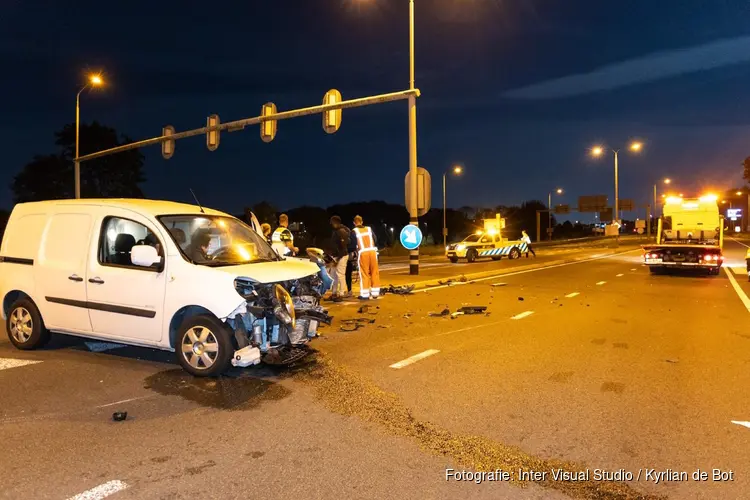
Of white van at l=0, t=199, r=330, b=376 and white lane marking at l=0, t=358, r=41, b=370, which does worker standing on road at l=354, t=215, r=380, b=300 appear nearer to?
white van at l=0, t=199, r=330, b=376

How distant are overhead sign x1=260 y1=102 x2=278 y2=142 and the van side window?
13.8 m

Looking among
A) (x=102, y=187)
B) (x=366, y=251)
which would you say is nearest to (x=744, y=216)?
(x=102, y=187)

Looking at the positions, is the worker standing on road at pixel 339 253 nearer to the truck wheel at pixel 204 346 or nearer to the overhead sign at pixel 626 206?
the truck wheel at pixel 204 346

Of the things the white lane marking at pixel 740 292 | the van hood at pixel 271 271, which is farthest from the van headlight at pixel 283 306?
the white lane marking at pixel 740 292

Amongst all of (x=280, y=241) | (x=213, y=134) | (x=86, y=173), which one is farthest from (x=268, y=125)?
(x=86, y=173)

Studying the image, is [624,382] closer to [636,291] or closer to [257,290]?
[257,290]

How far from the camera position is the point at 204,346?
6082mm

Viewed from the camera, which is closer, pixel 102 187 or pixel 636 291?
pixel 636 291

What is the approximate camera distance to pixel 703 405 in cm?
539

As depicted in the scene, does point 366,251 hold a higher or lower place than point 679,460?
higher

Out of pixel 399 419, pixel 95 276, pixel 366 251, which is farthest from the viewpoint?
pixel 366 251

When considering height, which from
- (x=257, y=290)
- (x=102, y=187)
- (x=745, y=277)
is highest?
(x=102, y=187)

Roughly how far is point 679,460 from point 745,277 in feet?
63.8

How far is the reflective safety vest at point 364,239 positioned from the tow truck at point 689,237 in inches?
508
